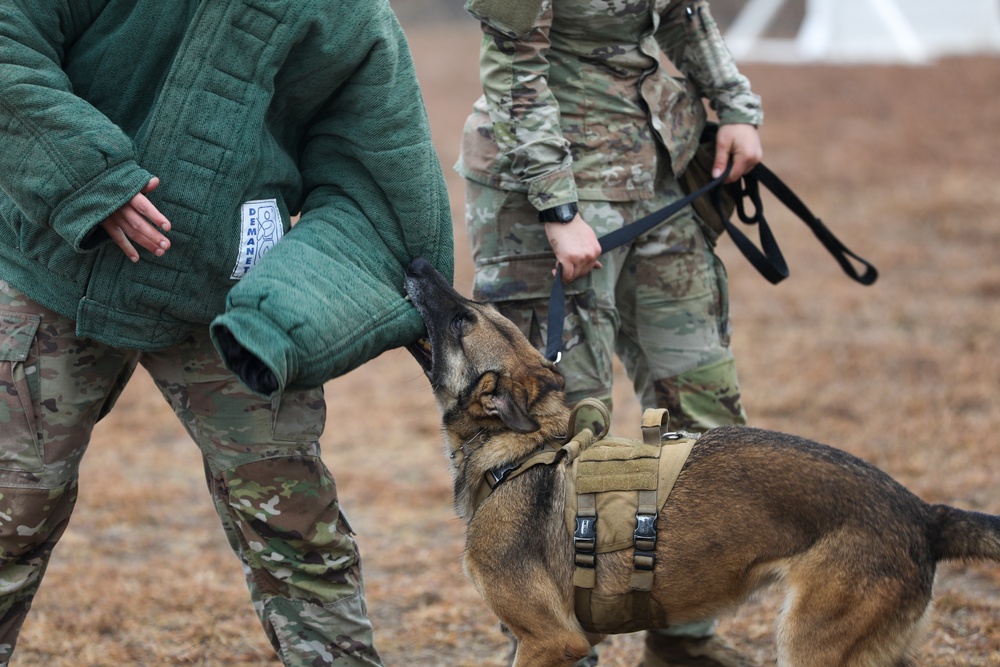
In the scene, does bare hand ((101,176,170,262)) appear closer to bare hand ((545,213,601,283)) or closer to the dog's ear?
the dog's ear

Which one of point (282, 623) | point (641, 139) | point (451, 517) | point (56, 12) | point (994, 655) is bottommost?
point (451, 517)

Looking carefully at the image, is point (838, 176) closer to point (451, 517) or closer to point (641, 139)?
point (451, 517)

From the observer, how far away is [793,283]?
9531 millimetres

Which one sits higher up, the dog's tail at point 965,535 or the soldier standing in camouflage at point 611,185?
the soldier standing in camouflage at point 611,185

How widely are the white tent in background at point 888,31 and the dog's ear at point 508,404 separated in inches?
594

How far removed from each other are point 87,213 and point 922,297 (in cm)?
789

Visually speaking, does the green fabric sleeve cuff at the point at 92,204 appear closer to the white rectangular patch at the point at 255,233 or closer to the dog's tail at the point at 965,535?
the white rectangular patch at the point at 255,233

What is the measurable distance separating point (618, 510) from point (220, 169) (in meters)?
1.46

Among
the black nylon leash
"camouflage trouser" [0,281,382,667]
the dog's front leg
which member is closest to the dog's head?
the black nylon leash

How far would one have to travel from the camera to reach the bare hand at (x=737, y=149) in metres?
3.66

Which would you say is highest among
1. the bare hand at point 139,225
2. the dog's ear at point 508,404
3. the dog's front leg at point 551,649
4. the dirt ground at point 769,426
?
the bare hand at point 139,225

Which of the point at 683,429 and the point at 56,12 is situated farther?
the point at 683,429

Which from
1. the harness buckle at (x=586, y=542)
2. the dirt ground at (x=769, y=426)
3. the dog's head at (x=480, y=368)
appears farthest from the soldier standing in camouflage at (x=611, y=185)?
the dirt ground at (x=769, y=426)

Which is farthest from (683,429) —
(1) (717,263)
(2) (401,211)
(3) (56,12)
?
(3) (56,12)
